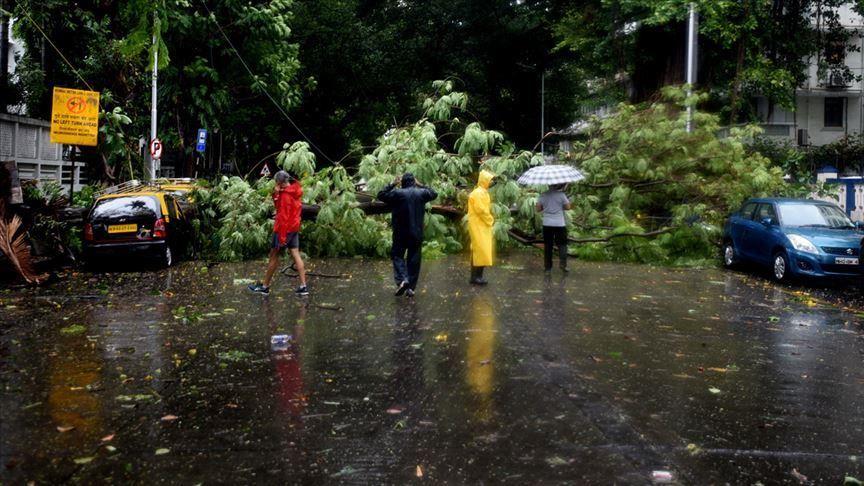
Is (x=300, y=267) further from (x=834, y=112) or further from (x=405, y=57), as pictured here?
(x=834, y=112)

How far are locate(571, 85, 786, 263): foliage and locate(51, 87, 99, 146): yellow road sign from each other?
11.3 metres

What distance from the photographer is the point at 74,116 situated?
1933 centimetres

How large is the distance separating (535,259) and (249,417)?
13.3m

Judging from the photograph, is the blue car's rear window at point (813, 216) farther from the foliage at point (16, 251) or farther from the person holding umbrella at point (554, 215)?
the foliage at point (16, 251)

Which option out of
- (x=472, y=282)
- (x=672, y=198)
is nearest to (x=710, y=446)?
(x=472, y=282)

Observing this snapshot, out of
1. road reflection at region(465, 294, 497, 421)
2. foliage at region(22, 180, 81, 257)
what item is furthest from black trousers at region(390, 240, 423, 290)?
foliage at region(22, 180, 81, 257)

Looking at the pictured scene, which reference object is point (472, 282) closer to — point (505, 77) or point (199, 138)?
point (199, 138)

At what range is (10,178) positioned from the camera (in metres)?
16.2

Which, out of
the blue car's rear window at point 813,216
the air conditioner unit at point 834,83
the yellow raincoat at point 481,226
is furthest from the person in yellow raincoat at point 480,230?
the air conditioner unit at point 834,83

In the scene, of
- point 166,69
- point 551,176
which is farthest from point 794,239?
point 166,69

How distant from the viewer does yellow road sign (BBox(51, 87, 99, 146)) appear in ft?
62.5

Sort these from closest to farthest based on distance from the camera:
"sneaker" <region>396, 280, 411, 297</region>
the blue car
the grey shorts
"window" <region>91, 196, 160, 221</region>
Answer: "sneaker" <region>396, 280, 411, 297</region>
the grey shorts
the blue car
"window" <region>91, 196, 160, 221</region>

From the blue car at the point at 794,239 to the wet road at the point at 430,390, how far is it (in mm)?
3094

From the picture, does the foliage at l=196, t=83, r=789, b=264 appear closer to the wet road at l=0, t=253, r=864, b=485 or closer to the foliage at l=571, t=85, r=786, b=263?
the foliage at l=571, t=85, r=786, b=263
